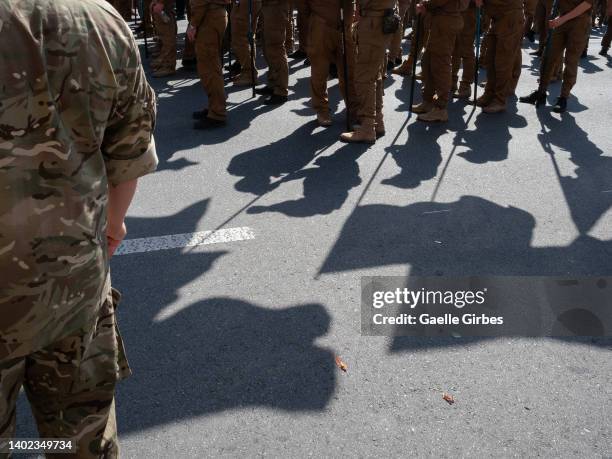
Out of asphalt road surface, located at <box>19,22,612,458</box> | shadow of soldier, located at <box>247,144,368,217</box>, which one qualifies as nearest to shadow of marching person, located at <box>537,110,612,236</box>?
asphalt road surface, located at <box>19,22,612,458</box>

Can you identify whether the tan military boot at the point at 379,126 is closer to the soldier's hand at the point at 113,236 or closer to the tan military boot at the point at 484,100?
the tan military boot at the point at 484,100

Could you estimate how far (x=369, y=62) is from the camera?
585cm

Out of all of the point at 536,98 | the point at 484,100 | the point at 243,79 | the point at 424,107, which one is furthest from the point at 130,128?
the point at 243,79

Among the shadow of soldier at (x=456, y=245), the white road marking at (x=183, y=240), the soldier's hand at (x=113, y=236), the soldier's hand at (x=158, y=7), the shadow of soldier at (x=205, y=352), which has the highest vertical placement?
the soldier's hand at (x=113, y=236)

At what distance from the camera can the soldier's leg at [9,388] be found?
1441 millimetres

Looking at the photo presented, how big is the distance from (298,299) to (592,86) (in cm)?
665

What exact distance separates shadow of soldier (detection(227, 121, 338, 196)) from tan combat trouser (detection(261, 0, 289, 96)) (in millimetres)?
1117

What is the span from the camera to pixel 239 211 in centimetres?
457

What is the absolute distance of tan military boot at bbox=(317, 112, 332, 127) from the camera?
6547 mm

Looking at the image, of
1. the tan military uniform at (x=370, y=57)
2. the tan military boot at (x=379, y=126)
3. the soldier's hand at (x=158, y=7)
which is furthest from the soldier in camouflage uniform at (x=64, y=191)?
the soldier's hand at (x=158, y=7)

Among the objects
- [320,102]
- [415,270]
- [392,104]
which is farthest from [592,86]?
[415,270]

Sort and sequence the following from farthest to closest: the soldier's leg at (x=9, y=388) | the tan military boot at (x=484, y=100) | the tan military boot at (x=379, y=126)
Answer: the tan military boot at (x=484, y=100), the tan military boot at (x=379, y=126), the soldier's leg at (x=9, y=388)

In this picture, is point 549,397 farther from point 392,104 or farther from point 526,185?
point 392,104

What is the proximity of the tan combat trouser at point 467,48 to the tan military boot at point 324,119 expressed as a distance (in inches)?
83.4
